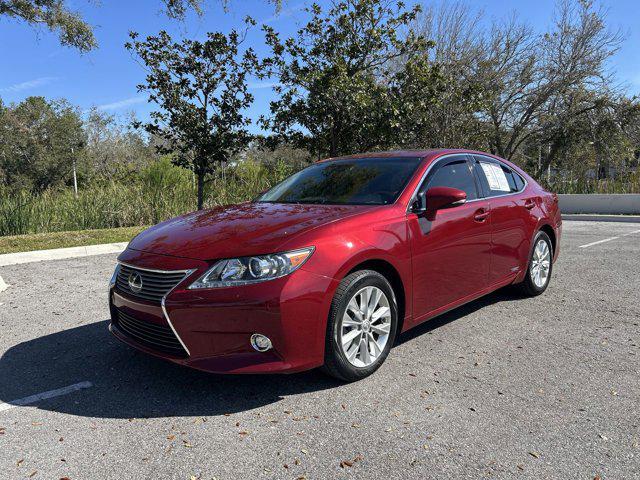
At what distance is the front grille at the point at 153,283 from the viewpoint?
315 centimetres

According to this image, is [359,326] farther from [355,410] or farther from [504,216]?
[504,216]

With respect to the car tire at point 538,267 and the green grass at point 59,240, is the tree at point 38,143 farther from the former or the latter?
the car tire at point 538,267

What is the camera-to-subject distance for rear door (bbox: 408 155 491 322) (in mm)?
3834

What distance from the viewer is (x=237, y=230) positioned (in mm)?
3443

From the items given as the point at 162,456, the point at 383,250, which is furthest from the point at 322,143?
the point at 162,456

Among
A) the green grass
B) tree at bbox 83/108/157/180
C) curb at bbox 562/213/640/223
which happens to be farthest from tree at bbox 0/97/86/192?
curb at bbox 562/213/640/223

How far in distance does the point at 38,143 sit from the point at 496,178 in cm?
3890

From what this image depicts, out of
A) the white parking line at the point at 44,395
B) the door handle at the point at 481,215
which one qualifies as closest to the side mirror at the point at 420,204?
the door handle at the point at 481,215

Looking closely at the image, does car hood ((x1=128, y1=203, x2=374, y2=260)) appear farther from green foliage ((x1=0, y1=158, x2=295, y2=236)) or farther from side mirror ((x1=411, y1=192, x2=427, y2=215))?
green foliage ((x1=0, y1=158, x2=295, y2=236))

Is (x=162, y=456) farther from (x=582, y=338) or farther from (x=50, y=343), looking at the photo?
(x=582, y=338)

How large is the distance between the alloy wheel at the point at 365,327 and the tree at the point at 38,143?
1406 inches

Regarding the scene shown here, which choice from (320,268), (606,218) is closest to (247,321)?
(320,268)

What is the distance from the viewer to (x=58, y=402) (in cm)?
320

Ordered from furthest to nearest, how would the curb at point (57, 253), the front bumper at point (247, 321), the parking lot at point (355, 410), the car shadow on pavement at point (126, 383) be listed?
1. the curb at point (57, 253)
2. the car shadow on pavement at point (126, 383)
3. the front bumper at point (247, 321)
4. the parking lot at point (355, 410)
